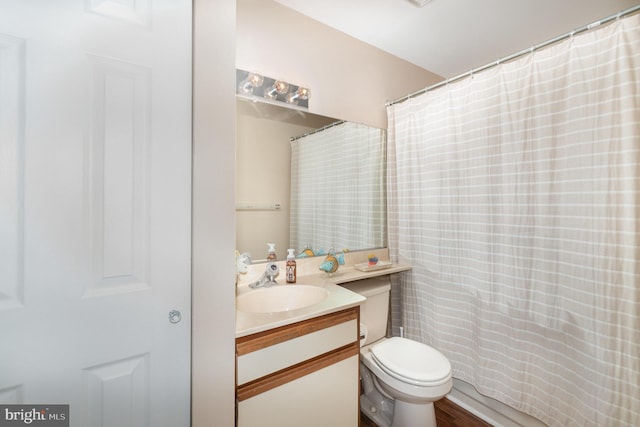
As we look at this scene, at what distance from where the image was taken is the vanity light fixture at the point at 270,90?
142 centimetres

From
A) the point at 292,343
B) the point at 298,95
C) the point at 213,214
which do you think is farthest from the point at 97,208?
the point at 298,95

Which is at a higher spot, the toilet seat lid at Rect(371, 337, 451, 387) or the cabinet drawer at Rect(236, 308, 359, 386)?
the cabinet drawer at Rect(236, 308, 359, 386)

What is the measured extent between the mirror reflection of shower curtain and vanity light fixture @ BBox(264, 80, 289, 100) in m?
0.30

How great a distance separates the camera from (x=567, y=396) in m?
1.25

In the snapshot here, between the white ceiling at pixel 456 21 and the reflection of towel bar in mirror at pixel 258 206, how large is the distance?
1.23 metres

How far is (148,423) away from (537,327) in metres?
1.76

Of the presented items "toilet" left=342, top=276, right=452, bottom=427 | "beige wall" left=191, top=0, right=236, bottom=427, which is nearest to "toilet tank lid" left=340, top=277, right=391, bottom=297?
"toilet" left=342, top=276, right=452, bottom=427

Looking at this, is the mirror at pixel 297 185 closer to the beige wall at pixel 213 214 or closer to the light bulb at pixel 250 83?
the light bulb at pixel 250 83

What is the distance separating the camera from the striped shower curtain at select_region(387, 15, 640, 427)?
1.09m

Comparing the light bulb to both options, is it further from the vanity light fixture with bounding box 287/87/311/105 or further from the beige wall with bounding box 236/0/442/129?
the vanity light fixture with bounding box 287/87/311/105

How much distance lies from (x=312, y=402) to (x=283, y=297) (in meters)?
0.49

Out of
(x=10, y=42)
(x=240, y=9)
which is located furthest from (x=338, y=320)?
(x=240, y=9)

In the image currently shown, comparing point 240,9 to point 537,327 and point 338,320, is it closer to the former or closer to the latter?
point 338,320

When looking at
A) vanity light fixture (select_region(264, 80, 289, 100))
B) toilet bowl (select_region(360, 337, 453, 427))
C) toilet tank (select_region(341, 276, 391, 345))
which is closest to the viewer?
toilet bowl (select_region(360, 337, 453, 427))
